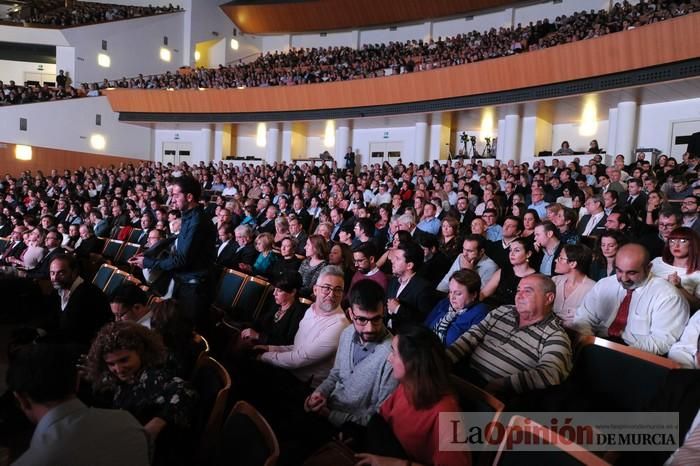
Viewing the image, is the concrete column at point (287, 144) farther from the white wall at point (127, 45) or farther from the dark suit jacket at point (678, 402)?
Answer: the dark suit jacket at point (678, 402)

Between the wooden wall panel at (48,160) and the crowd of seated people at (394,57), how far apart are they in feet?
5.95

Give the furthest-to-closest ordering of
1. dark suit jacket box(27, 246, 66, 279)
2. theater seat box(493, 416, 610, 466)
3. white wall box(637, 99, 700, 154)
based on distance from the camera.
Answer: white wall box(637, 99, 700, 154), dark suit jacket box(27, 246, 66, 279), theater seat box(493, 416, 610, 466)

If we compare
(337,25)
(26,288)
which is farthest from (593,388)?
(337,25)

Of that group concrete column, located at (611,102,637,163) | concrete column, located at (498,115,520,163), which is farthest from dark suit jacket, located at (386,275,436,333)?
concrete column, located at (498,115,520,163)

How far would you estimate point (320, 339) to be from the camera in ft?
8.10

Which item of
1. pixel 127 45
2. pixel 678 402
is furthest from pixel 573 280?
pixel 127 45

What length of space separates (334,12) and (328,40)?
61.6 inches

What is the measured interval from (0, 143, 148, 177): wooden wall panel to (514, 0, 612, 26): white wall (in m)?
15.3

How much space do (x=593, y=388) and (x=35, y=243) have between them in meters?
5.75

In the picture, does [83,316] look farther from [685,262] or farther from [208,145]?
[208,145]

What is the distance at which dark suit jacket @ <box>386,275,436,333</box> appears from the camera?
9.86ft

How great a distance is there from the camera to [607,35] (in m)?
9.89

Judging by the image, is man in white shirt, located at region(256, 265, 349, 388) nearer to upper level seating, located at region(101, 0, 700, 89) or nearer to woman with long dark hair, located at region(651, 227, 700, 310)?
woman with long dark hair, located at region(651, 227, 700, 310)

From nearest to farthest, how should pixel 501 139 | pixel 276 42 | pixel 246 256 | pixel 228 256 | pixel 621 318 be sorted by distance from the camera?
pixel 621 318
pixel 246 256
pixel 228 256
pixel 501 139
pixel 276 42
